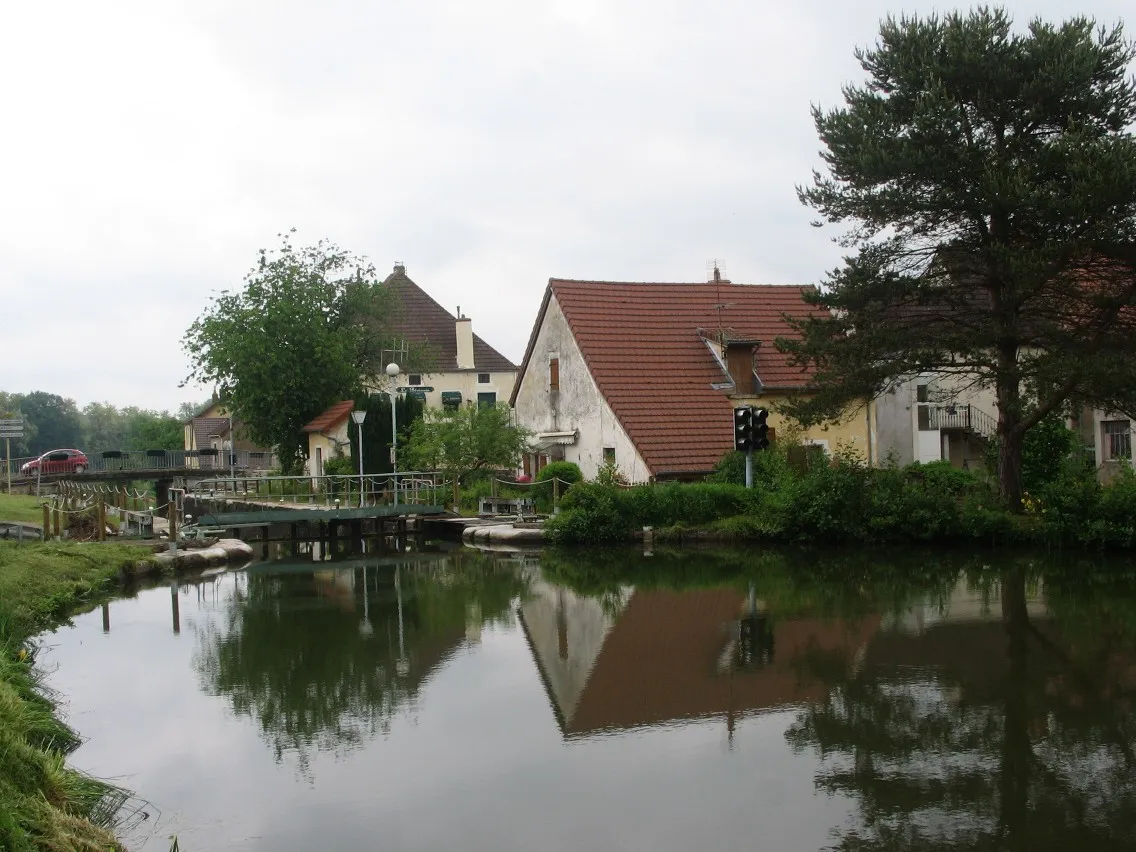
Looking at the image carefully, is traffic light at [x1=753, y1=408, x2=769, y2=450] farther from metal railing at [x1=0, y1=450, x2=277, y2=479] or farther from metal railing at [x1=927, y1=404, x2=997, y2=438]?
metal railing at [x1=0, y1=450, x2=277, y2=479]

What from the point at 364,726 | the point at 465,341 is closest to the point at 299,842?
the point at 364,726

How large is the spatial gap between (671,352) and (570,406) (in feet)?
11.7

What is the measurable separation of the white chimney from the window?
3159 cm

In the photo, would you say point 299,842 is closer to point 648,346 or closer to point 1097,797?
point 1097,797

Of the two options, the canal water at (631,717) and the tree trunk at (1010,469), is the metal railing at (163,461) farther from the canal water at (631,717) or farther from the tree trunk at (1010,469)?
the canal water at (631,717)

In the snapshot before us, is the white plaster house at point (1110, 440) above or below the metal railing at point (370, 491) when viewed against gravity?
above

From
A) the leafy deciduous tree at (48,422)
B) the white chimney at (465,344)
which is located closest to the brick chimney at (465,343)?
the white chimney at (465,344)

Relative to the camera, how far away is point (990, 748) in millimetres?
9625

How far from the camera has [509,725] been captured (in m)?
11.3

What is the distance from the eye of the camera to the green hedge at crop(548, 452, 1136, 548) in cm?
2408

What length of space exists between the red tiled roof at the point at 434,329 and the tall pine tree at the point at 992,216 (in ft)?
110

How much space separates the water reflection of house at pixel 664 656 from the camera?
1166 centimetres

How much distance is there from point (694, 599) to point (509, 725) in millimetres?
8111

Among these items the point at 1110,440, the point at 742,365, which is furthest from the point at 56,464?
the point at 1110,440
